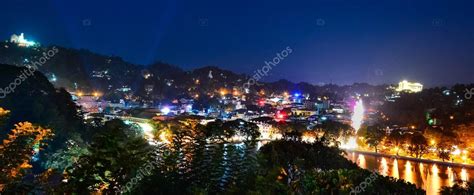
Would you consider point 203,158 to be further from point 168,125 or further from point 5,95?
point 168,125

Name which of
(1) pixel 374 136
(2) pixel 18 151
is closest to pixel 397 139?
(1) pixel 374 136

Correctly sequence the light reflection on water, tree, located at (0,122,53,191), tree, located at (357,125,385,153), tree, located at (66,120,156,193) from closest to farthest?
tree, located at (0,122,53,191) → tree, located at (66,120,156,193) → the light reflection on water → tree, located at (357,125,385,153)

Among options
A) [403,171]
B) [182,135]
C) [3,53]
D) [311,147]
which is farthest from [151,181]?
[3,53]

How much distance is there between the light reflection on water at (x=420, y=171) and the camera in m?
19.8

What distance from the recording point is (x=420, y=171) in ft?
74.2

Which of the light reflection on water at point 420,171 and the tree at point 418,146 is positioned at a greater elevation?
the tree at point 418,146

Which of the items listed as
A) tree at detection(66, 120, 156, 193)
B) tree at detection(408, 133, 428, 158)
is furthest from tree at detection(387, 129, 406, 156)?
tree at detection(66, 120, 156, 193)

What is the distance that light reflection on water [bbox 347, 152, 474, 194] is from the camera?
19.8 meters

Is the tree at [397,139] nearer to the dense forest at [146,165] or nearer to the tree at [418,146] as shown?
the tree at [418,146]

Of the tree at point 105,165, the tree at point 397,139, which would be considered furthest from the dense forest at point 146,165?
the tree at point 397,139

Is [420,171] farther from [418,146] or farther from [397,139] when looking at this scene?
[397,139]

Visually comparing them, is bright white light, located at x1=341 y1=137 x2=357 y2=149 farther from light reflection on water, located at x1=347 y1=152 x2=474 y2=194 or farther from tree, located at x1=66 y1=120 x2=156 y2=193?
tree, located at x1=66 y1=120 x2=156 y2=193

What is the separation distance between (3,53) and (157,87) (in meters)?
28.1

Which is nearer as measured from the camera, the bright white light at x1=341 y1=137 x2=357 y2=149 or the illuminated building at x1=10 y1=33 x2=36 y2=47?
the bright white light at x1=341 y1=137 x2=357 y2=149
